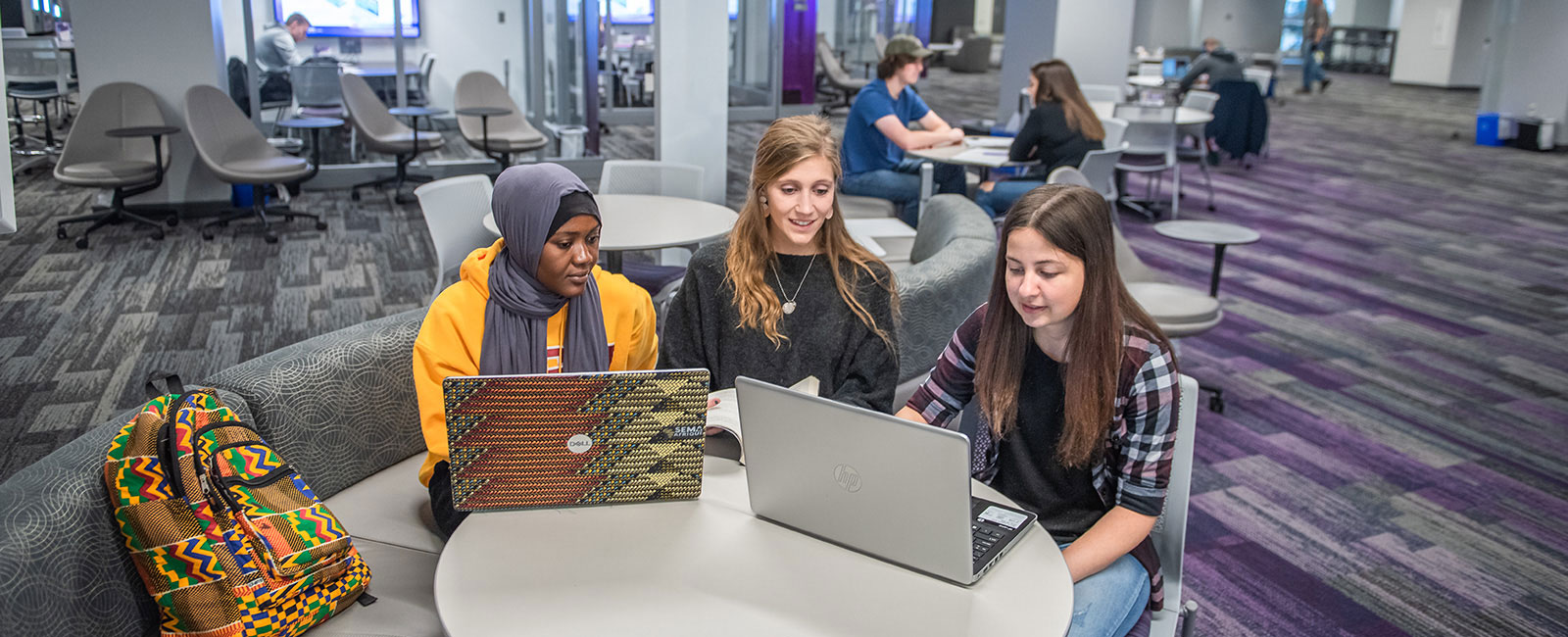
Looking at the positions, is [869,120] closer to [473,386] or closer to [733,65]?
[473,386]

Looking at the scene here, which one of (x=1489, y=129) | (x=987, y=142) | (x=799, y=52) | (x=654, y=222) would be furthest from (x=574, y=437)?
(x=1489, y=129)

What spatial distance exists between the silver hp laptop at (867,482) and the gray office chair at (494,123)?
6.88 m

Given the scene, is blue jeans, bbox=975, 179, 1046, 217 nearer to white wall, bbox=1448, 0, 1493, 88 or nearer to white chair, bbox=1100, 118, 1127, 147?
white chair, bbox=1100, 118, 1127, 147

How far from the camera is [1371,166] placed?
406 inches

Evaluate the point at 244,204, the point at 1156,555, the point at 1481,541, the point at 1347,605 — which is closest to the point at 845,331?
the point at 1156,555

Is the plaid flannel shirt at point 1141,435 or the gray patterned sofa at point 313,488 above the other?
the plaid flannel shirt at point 1141,435

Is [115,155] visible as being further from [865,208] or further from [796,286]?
[796,286]

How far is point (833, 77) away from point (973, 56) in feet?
23.4

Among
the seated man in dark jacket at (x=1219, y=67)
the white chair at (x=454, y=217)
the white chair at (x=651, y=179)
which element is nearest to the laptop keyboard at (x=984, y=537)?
the white chair at (x=454, y=217)

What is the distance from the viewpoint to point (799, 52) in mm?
12438

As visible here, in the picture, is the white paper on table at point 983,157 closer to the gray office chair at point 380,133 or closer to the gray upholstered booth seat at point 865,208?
the gray upholstered booth seat at point 865,208

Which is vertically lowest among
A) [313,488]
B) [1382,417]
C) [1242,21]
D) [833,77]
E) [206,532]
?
[1382,417]

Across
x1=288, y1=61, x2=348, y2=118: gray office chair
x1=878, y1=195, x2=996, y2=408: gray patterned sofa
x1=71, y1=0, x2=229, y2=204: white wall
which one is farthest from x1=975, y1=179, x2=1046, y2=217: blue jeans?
x1=71, y1=0, x2=229, y2=204: white wall

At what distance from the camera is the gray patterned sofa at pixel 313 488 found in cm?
170
